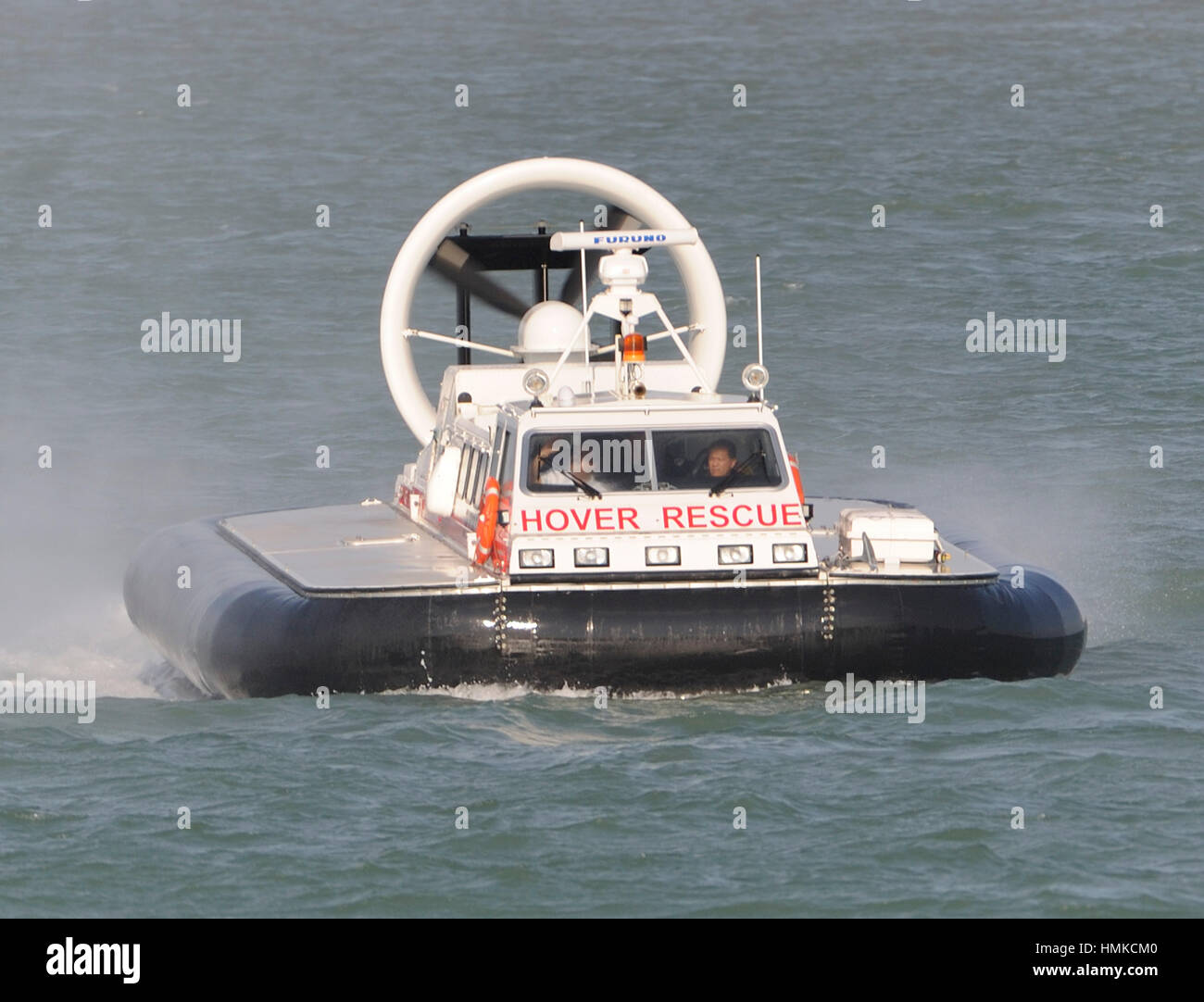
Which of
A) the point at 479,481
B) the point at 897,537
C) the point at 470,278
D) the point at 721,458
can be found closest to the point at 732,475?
the point at 721,458

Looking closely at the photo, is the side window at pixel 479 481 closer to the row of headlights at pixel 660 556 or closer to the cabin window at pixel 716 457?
the cabin window at pixel 716 457

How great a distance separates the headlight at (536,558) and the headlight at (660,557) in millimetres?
443

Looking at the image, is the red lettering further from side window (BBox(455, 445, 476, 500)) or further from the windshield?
side window (BBox(455, 445, 476, 500))

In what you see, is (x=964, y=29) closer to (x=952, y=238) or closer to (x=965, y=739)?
(x=952, y=238)

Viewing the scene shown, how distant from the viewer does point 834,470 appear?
61.2 ft

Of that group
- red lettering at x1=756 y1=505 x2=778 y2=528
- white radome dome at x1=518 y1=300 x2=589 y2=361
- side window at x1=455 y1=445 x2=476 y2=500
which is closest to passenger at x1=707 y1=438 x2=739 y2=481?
red lettering at x1=756 y1=505 x2=778 y2=528

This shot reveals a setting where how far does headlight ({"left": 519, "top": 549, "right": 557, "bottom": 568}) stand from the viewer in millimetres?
10625

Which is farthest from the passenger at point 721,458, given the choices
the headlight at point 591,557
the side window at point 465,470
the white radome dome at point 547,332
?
the white radome dome at point 547,332

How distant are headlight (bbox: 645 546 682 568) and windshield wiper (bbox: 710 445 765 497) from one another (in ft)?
1.41

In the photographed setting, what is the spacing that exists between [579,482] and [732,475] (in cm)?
75

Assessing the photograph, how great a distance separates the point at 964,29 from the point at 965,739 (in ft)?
122

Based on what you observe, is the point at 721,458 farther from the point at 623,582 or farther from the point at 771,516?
the point at 623,582

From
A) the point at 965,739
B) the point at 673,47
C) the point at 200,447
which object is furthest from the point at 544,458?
the point at 673,47

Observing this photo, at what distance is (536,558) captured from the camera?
1064cm
